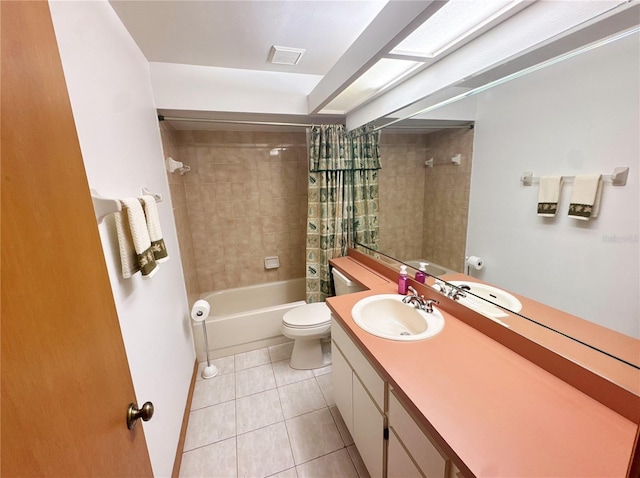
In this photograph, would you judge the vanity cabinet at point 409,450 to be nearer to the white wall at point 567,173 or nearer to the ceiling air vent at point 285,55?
the white wall at point 567,173

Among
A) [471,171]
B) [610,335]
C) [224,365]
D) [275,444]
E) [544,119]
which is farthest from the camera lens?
[224,365]

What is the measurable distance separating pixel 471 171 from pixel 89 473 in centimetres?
168

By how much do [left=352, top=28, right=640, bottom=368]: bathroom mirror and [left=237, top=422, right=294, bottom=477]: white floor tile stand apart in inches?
57.7

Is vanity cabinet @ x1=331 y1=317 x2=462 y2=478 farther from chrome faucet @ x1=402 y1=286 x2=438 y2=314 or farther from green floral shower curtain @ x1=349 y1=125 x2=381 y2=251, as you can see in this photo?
green floral shower curtain @ x1=349 y1=125 x2=381 y2=251

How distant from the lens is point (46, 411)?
405mm

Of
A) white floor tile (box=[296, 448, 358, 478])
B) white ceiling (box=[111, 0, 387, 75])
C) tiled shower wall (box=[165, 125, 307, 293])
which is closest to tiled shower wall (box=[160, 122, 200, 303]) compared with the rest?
tiled shower wall (box=[165, 125, 307, 293])

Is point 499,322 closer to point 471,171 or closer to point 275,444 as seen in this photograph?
point 471,171

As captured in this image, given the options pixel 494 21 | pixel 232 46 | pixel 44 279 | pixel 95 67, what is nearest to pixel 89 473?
pixel 44 279

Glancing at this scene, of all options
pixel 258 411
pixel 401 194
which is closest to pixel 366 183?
pixel 401 194

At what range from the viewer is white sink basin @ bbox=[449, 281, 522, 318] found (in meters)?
1.13

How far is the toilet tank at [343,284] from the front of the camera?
2076 mm

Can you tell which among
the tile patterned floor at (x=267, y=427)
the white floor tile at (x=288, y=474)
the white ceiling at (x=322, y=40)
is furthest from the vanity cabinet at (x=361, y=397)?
the white ceiling at (x=322, y=40)

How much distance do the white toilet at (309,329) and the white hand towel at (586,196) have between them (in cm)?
132

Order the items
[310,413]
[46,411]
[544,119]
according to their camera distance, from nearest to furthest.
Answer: [46,411]
[544,119]
[310,413]
